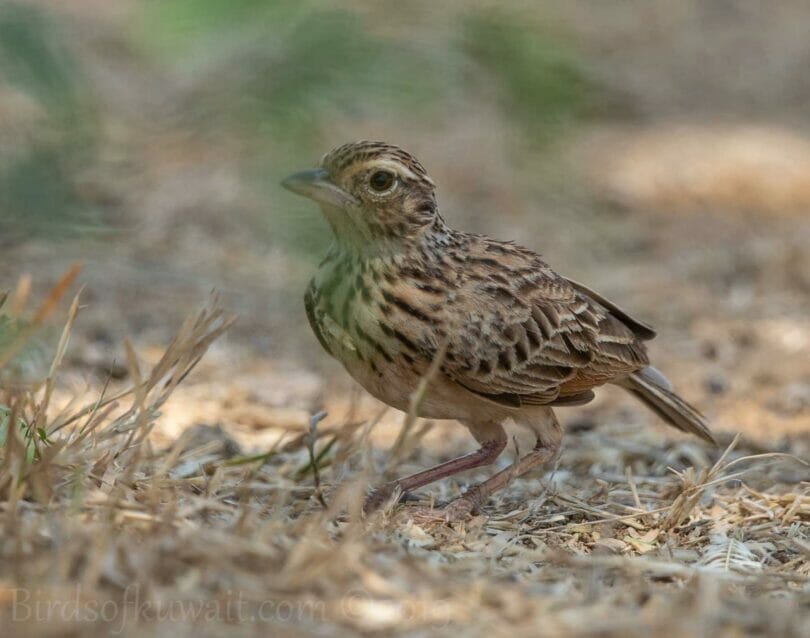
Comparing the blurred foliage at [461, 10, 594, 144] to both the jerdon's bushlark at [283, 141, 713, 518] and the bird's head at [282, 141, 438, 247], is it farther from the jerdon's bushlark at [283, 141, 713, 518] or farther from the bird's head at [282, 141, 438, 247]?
the bird's head at [282, 141, 438, 247]

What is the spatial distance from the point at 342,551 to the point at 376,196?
1830mm

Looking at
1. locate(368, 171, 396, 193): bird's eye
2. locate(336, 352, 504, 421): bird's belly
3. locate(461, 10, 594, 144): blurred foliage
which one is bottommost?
locate(461, 10, 594, 144): blurred foliage

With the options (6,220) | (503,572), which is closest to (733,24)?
(503,572)

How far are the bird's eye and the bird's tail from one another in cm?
155

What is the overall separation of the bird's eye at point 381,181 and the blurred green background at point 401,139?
12.3 inches

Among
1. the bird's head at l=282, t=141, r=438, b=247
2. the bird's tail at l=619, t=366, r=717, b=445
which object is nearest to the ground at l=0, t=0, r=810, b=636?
the bird's tail at l=619, t=366, r=717, b=445

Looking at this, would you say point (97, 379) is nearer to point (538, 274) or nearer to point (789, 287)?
point (538, 274)

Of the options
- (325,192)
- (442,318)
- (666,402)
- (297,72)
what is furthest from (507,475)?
Result: (297,72)

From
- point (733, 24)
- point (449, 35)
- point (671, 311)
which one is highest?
point (733, 24)

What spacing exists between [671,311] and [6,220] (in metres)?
6.91

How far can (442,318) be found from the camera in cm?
467

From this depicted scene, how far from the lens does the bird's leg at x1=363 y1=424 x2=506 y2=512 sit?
15.8 feet

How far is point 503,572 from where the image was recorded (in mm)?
3811

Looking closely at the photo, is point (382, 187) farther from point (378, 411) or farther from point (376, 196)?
point (378, 411)
